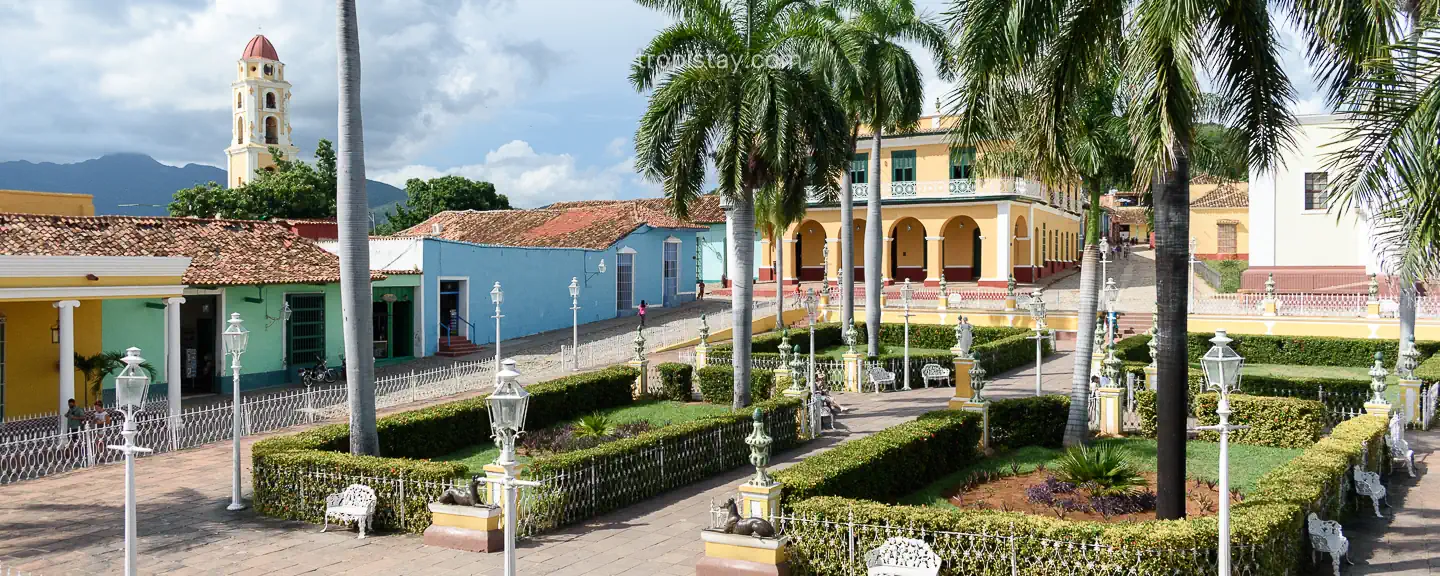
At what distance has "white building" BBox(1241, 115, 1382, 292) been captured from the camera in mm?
31391

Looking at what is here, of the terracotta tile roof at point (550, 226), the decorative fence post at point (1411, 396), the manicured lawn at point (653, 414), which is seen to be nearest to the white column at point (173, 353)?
the manicured lawn at point (653, 414)

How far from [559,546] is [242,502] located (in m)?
4.46

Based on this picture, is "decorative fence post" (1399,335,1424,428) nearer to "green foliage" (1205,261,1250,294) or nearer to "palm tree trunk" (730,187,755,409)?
"palm tree trunk" (730,187,755,409)

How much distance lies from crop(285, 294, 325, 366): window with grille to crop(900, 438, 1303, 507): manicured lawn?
16.8 m

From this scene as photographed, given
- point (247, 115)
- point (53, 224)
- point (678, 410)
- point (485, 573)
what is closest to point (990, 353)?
point (678, 410)

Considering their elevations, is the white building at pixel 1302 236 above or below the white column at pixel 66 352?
above

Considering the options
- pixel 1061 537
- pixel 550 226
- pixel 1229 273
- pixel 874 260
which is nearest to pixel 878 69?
pixel 874 260

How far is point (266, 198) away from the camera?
147 ft

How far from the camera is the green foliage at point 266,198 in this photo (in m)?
44.7

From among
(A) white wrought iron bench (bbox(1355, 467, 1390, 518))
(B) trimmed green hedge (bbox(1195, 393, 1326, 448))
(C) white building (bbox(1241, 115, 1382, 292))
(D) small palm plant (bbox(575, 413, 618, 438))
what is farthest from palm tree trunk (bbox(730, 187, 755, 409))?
(C) white building (bbox(1241, 115, 1382, 292))

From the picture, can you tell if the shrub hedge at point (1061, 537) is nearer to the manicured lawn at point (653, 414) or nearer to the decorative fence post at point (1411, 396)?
the manicured lawn at point (653, 414)

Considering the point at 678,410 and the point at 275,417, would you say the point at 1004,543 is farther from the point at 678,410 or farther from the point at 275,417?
the point at 275,417

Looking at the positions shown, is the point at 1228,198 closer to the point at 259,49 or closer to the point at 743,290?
the point at 743,290

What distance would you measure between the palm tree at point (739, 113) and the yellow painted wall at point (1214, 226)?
40247mm
